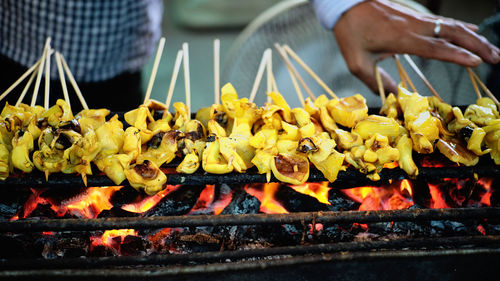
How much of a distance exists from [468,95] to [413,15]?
5.68ft

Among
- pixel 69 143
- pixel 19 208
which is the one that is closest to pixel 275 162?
pixel 69 143

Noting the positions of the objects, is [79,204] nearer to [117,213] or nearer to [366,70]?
[117,213]

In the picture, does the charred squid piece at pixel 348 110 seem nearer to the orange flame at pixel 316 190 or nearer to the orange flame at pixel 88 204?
the orange flame at pixel 316 190

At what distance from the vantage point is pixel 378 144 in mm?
1451

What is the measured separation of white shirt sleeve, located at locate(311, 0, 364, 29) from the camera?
2207 millimetres

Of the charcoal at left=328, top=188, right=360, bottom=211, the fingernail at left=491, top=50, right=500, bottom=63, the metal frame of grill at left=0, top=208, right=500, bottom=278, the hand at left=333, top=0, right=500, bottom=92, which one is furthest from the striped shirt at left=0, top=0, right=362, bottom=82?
A: the metal frame of grill at left=0, top=208, right=500, bottom=278

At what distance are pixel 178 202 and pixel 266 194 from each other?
401 millimetres

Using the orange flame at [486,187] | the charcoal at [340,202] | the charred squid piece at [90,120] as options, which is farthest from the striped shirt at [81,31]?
the orange flame at [486,187]

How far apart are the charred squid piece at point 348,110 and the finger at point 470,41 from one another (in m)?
0.84

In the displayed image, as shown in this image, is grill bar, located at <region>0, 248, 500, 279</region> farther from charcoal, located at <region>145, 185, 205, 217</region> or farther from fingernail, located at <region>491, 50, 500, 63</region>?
fingernail, located at <region>491, 50, 500, 63</region>

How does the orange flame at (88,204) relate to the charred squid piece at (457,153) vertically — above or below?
below

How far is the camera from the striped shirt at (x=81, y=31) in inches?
96.0

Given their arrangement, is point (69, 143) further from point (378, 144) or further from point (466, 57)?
point (466, 57)

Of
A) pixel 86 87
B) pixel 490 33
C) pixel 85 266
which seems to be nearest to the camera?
pixel 85 266
